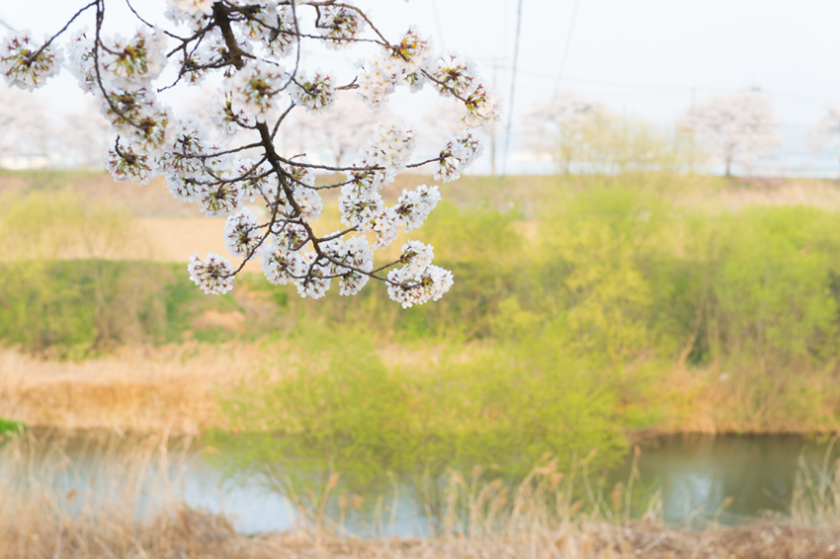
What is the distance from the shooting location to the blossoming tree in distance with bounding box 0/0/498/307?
0.85 metres

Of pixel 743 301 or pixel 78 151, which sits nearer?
pixel 743 301

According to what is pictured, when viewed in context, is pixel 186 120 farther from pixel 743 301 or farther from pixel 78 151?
pixel 78 151

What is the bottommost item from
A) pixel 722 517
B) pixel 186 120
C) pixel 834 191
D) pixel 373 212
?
pixel 722 517

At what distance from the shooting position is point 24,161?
30922mm

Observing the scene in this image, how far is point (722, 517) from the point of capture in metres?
9.01

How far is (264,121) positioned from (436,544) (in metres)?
5.36

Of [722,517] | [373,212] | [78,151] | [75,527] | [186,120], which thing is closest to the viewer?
[186,120]

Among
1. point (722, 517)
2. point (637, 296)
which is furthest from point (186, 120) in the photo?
point (637, 296)

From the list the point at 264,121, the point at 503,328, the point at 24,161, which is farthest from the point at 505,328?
the point at 24,161

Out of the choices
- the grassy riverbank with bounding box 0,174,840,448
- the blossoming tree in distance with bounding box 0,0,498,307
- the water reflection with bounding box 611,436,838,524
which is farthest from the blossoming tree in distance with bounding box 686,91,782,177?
the blossoming tree in distance with bounding box 0,0,498,307

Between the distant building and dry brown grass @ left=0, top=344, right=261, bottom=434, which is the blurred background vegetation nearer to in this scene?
dry brown grass @ left=0, top=344, right=261, bottom=434

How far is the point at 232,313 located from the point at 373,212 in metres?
17.1

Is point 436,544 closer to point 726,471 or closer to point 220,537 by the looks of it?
point 220,537

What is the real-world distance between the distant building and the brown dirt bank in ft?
88.1
